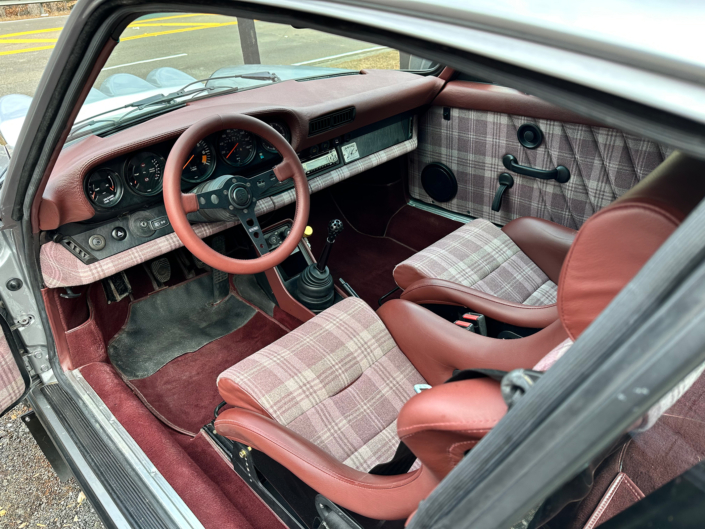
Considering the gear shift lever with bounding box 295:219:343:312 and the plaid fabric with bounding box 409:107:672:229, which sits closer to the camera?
the plaid fabric with bounding box 409:107:672:229

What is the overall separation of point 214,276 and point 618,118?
7.72 ft

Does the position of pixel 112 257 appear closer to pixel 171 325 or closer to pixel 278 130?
pixel 171 325

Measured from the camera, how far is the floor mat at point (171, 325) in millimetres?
2312

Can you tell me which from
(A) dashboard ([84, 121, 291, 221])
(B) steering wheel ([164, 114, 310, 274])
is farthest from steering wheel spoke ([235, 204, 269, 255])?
(A) dashboard ([84, 121, 291, 221])

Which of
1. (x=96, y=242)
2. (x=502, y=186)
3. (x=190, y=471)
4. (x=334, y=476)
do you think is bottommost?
(x=190, y=471)

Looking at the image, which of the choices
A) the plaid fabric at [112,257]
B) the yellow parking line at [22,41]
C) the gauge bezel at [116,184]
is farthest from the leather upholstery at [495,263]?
the yellow parking line at [22,41]

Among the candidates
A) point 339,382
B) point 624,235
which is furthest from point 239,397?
point 624,235

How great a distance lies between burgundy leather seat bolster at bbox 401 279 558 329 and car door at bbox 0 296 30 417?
142 centimetres

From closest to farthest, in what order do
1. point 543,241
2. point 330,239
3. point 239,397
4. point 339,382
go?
point 239,397 → point 339,382 → point 543,241 → point 330,239

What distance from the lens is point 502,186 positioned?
258 centimetres

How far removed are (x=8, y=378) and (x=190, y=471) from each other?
754 millimetres

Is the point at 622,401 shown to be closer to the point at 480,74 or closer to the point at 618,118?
the point at 618,118

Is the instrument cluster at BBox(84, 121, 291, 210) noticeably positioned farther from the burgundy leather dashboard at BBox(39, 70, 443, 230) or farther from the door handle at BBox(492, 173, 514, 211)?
the door handle at BBox(492, 173, 514, 211)

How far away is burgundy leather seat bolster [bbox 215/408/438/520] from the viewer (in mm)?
972
